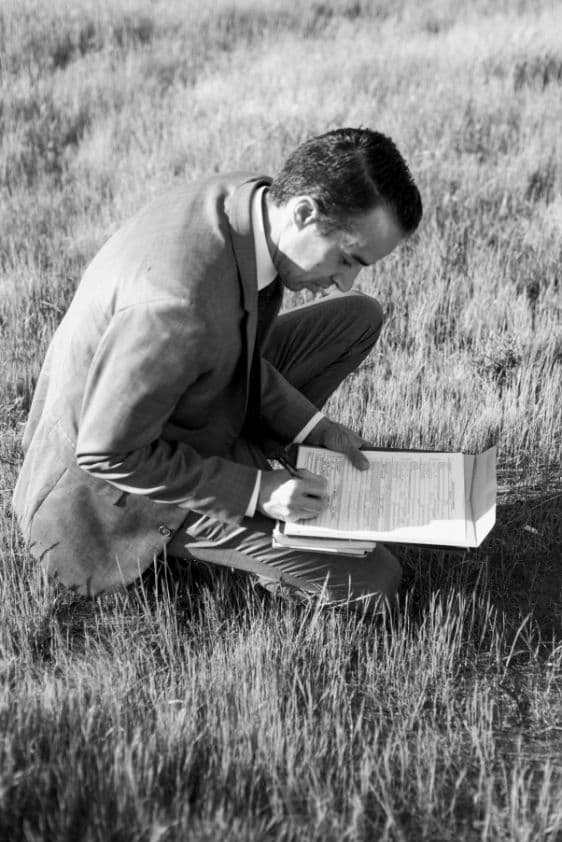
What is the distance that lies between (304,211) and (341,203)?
3.8 inches

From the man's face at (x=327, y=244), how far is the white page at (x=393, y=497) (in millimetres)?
581

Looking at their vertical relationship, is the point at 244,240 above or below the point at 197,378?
above

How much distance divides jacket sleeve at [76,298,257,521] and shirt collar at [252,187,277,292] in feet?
1.02

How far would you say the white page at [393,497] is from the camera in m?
2.41

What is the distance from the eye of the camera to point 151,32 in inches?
352

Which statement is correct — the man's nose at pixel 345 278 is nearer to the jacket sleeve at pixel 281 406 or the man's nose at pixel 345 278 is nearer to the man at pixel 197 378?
the man at pixel 197 378

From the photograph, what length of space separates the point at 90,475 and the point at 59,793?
829mm

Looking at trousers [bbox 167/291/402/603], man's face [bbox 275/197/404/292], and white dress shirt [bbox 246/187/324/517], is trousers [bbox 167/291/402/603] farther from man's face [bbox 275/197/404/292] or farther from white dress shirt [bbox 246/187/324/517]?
man's face [bbox 275/197/404/292]

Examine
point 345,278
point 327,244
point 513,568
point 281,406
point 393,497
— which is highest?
point 327,244

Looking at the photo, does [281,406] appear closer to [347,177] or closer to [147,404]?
[147,404]

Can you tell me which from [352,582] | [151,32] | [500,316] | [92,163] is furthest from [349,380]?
[151,32]

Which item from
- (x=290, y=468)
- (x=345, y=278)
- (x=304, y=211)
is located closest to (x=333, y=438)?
(x=290, y=468)

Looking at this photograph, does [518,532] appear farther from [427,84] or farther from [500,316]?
[427,84]

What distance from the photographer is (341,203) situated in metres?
2.23
